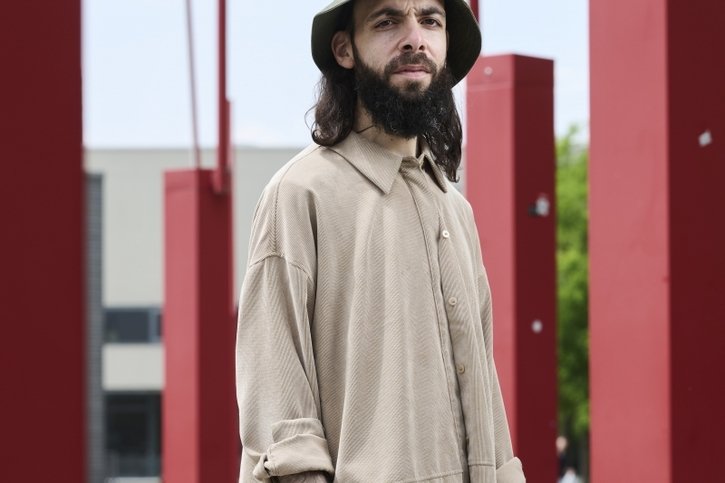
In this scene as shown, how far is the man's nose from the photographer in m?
3.19

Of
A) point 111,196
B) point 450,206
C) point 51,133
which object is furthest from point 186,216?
point 111,196

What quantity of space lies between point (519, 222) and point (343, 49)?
8.70ft

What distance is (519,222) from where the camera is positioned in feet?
19.3

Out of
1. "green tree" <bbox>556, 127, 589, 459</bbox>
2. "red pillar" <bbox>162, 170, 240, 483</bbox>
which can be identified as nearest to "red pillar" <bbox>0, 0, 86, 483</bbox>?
"red pillar" <bbox>162, 170, 240, 483</bbox>

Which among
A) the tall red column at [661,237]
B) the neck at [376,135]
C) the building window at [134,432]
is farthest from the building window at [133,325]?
the neck at [376,135]

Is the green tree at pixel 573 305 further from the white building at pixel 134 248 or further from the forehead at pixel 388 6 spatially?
the forehead at pixel 388 6

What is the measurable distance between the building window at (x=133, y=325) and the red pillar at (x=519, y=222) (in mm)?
37465

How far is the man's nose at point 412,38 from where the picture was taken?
10.5ft

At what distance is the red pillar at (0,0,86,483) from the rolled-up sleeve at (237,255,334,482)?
1.02 metres

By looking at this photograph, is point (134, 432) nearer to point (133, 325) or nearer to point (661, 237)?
point (133, 325)

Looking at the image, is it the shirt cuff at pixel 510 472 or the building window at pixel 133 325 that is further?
the building window at pixel 133 325

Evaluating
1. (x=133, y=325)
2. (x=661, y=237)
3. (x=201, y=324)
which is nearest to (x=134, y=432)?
(x=133, y=325)

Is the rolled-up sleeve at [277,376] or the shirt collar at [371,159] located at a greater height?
the shirt collar at [371,159]

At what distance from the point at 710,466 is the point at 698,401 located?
190mm
